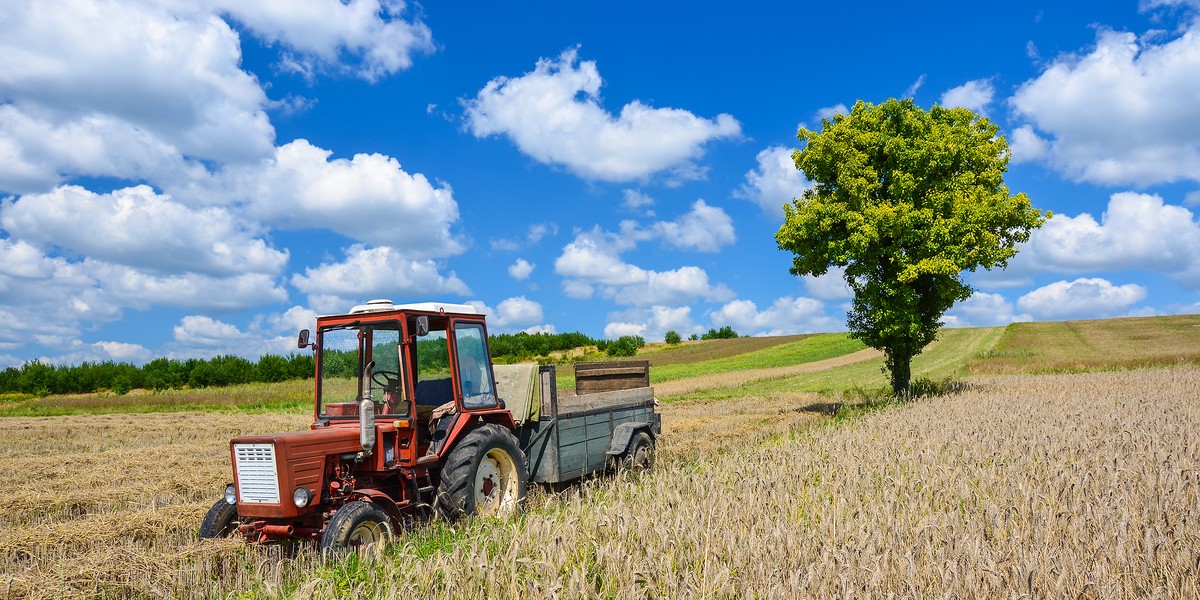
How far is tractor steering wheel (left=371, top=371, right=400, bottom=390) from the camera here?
7.84 metres

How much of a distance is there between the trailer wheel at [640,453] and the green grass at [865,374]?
17.2m

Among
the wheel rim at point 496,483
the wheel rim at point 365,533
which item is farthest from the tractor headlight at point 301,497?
the wheel rim at point 496,483

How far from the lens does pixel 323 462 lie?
6914 mm

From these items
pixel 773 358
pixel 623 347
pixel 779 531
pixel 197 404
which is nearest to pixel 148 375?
pixel 197 404

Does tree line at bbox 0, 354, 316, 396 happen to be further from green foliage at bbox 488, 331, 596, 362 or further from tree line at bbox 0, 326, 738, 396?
green foliage at bbox 488, 331, 596, 362

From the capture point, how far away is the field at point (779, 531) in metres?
4.17

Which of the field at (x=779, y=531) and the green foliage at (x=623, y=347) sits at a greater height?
the green foliage at (x=623, y=347)

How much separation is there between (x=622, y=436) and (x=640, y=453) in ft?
2.43

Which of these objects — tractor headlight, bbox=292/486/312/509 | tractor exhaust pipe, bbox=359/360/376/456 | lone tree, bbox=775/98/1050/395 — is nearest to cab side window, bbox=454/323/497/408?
tractor exhaust pipe, bbox=359/360/376/456

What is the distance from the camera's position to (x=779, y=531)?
4.80m

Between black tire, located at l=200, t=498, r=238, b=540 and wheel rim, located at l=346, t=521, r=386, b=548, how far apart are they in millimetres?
1422

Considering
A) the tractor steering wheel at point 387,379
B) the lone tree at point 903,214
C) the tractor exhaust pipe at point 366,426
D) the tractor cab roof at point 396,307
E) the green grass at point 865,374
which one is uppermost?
the lone tree at point 903,214

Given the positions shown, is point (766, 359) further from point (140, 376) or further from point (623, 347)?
point (140, 376)

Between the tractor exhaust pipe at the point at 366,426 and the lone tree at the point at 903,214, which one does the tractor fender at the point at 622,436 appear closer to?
the tractor exhaust pipe at the point at 366,426
